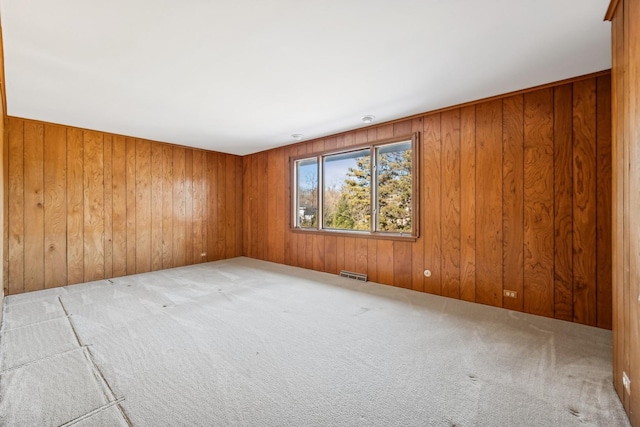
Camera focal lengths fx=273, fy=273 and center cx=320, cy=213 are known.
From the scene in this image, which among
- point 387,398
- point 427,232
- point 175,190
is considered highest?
point 175,190

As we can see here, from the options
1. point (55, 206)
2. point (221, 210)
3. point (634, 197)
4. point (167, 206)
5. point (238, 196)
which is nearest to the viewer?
point (634, 197)

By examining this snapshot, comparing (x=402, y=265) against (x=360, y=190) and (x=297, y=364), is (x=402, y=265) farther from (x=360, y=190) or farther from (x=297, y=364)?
(x=297, y=364)

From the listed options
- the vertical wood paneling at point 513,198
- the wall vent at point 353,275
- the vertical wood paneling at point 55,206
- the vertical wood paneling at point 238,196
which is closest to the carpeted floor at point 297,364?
the vertical wood paneling at point 513,198

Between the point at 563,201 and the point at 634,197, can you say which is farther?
the point at 563,201

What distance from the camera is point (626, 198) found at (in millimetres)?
1478

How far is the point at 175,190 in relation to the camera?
508cm

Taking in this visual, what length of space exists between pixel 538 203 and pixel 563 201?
0.62 ft

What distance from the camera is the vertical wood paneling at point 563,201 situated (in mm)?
2600

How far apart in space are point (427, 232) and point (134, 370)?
320cm

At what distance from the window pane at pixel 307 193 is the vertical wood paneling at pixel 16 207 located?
384cm

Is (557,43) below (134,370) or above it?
above

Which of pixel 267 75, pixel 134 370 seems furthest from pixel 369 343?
pixel 267 75

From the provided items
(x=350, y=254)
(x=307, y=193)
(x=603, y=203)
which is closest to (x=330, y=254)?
(x=350, y=254)

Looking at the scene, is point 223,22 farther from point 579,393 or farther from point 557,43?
point 579,393
